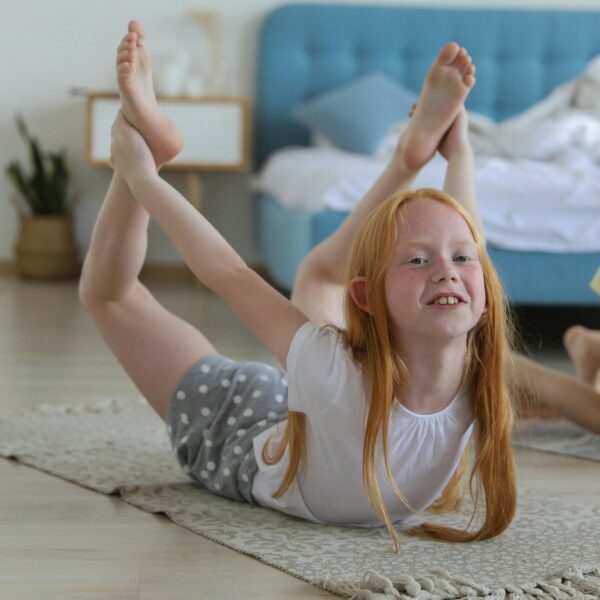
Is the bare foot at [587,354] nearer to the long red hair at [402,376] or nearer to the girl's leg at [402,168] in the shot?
the girl's leg at [402,168]

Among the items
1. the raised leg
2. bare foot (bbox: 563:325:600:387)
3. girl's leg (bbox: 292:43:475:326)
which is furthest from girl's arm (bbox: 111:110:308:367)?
bare foot (bbox: 563:325:600:387)

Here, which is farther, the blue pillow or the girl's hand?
the blue pillow

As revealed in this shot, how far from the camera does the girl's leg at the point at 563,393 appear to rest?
7.60 feet

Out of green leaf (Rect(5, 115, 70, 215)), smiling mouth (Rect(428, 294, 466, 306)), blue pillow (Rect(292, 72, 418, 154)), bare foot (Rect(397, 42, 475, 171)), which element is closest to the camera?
smiling mouth (Rect(428, 294, 466, 306))

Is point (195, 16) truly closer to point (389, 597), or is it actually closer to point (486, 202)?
point (486, 202)

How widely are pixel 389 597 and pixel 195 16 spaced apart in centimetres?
389

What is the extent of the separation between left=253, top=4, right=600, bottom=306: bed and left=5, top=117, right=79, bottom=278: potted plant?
0.79m

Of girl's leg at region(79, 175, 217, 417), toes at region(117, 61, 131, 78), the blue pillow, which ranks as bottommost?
girl's leg at region(79, 175, 217, 417)

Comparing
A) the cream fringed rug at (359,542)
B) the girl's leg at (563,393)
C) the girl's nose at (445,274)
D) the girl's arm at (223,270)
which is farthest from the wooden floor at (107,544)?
the girl's nose at (445,274)

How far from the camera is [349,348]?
61.9 inches

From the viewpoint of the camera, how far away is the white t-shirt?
60.7 inches

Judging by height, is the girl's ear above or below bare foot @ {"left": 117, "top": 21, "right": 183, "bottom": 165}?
below

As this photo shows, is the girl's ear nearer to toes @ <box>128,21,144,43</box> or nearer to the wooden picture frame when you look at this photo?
toes @ <box>128,21,144,43</box>

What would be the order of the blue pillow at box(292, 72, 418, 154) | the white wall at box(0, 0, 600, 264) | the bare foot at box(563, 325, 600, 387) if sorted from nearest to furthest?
the bare foot at box(563, 325, 600, 387) → the blue pillow at box(292, 72, 418, 154) → the white wall at box(0, 0, 600, 264)
